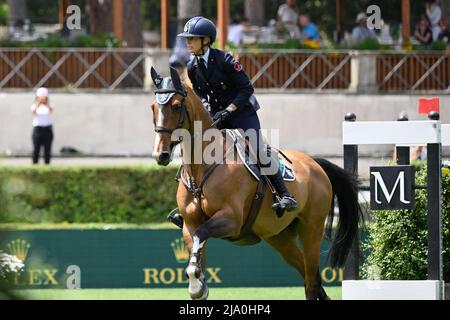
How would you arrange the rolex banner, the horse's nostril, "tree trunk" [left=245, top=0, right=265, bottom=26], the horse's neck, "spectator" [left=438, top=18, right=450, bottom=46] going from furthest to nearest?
"tree trunk" [left=245, top=0, right=265, bottom=26]
"spectator" [left=438, top=18, right=450, bottom=46]
the rolex banner
the horse's neck
the horse's nostril

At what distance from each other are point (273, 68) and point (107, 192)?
620 centimetres

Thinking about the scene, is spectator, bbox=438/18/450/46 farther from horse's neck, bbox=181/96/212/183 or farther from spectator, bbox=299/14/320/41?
horse's neck, bbox=181/96/212/183

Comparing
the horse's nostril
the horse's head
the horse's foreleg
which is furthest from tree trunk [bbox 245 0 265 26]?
the horse's nostril

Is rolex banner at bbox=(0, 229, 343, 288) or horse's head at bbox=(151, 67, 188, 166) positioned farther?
rolex banner at bbox=(0, 229, 343, 288)

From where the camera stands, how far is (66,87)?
20.3 m

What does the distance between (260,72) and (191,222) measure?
12.3m

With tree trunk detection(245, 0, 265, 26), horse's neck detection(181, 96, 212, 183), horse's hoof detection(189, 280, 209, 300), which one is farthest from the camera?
tree trunk detection(245, 0, 265, 26)

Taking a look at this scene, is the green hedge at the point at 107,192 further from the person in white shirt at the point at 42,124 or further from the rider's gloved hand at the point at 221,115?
the rider's gloved hand at the point at 221,115

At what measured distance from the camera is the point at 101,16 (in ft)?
79.0

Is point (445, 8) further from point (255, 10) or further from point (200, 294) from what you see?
point (200, 294)

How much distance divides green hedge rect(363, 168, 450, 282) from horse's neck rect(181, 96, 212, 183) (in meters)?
1.61

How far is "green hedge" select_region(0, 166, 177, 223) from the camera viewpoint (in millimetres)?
14961

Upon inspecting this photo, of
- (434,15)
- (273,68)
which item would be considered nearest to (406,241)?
(273,68)

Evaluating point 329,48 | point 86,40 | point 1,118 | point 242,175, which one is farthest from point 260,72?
point 242,175
